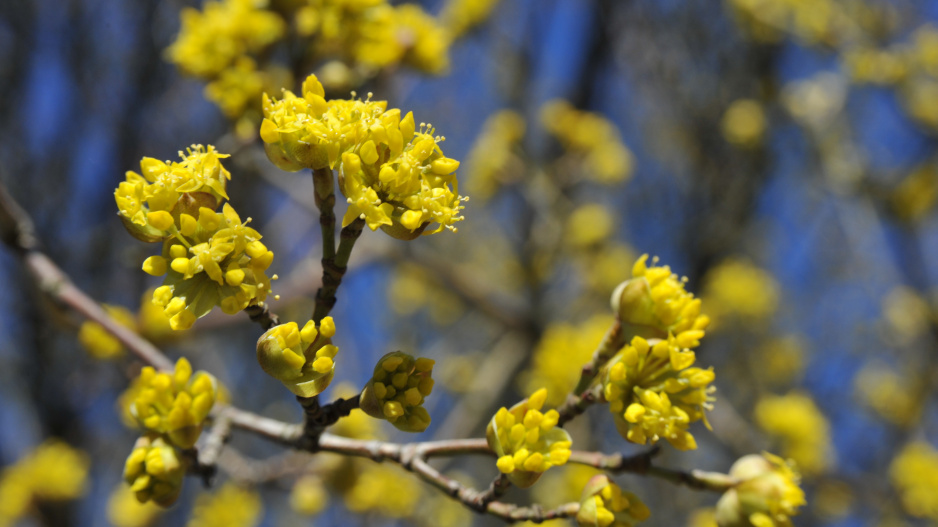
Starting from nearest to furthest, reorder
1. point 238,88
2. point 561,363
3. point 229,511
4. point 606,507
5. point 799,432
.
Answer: point 606,507 < point 238,88 < point 561,363 < point 229,511 < point 799,432

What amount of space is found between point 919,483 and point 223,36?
4.51 m

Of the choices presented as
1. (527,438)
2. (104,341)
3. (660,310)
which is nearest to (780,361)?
(660,310)

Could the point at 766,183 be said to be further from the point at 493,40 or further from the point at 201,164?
the point at 201,164

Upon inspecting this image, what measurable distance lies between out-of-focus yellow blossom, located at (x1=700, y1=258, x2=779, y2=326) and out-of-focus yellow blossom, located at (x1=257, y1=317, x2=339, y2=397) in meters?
4.82

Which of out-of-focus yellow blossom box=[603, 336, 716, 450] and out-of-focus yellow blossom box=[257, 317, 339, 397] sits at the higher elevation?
out-of-focus yellow blossom box=[603, 336, 716, 450]

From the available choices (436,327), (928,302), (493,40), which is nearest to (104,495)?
(436,327)

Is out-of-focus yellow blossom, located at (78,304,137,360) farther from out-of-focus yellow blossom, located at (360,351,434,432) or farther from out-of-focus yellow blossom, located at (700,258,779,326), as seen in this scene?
out-of-focus yellow blossom, located at (700,258,779,326)

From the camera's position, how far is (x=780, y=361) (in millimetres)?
5680

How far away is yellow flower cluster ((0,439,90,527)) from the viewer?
13.1 feet

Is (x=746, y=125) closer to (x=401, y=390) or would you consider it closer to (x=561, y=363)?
(x=561, y=363)

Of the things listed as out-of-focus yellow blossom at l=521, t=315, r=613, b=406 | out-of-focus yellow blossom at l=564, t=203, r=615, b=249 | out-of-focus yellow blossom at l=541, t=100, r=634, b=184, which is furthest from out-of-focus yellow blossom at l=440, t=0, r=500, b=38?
out-of-focus yellow blossom at l=521, t=315, r=613, b=406

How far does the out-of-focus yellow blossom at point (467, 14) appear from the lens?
4.06 metres

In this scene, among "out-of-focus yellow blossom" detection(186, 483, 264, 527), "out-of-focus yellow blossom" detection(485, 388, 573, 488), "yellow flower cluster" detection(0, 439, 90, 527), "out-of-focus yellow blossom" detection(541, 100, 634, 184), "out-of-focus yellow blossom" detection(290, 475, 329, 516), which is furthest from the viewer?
"out-of-focus yellow blossom" detection(541, 100, 634, 184)

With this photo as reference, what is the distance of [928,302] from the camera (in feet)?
13.4
